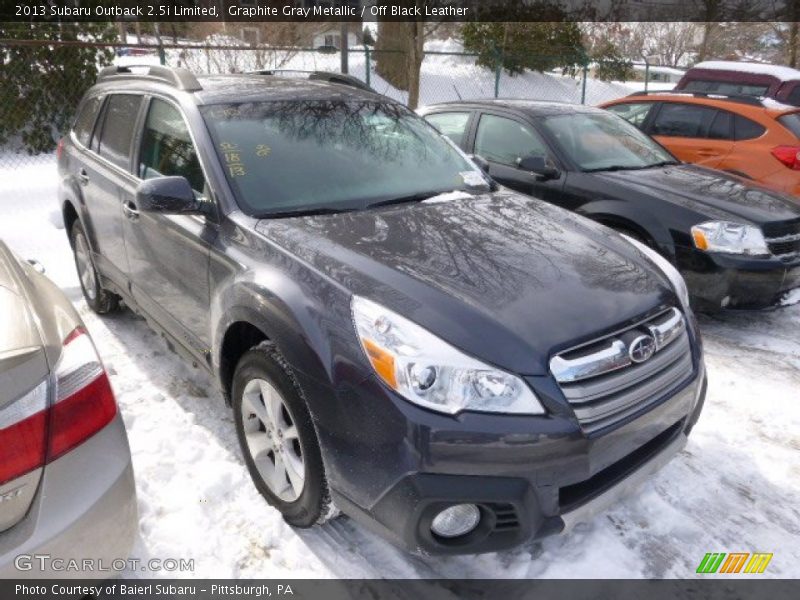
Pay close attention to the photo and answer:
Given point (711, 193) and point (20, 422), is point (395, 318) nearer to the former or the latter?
point (20, 422)

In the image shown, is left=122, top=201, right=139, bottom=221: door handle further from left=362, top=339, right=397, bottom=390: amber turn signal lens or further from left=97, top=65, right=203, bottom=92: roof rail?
left=362, top=339, right=397, bottom=390: amber turn signal lens

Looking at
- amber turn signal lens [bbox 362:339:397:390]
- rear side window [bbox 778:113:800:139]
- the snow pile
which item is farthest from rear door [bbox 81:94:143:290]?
the snow pile

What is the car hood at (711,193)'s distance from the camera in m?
4.62

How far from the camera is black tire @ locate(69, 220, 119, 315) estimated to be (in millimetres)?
4547

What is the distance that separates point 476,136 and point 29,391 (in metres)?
4.93

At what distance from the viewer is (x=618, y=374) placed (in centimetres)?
222

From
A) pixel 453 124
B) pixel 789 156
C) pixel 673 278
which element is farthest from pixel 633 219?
pixel 789 156

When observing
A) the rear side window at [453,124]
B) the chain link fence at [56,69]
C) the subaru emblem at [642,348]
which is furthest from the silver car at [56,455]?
the chain link fence at [56,69]

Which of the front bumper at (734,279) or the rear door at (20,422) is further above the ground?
the rear door at (20,422)

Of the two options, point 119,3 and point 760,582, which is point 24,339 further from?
point 119,3

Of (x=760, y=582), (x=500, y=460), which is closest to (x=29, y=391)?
(x=500, y=460)

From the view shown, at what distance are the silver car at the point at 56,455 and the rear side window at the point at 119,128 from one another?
1997 millimetres

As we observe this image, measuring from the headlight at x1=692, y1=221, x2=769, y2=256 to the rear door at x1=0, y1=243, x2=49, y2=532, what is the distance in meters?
4.19

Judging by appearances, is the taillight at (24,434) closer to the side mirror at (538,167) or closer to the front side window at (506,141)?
the side mirror at (538,167)
